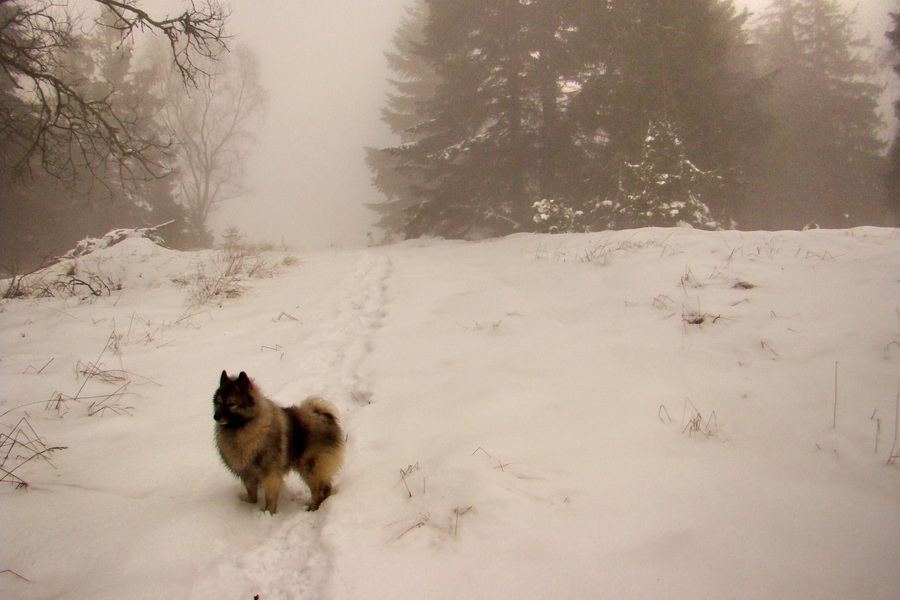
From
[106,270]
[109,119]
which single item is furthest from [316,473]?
[109,119]

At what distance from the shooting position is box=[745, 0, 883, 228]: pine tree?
19484 millimetres

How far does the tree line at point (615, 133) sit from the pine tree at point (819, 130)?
90 mm

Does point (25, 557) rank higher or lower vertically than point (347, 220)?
lower

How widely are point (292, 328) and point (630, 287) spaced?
4.86 meters

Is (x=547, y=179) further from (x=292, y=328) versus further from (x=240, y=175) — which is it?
(x=240, y=175)

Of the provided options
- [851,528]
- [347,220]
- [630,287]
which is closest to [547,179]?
[630,287]

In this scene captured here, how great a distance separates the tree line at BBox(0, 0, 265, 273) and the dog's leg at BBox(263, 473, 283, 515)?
224 inches

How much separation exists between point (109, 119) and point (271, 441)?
24688mm

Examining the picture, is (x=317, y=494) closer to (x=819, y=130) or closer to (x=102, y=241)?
(x=102, y=241)

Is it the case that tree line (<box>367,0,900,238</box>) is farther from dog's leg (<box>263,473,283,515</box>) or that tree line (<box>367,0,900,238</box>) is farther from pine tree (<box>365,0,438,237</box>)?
dog's leg (<box>263,473,283,515</box>)

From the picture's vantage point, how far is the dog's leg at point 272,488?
8.40 feet

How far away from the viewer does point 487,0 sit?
1449 centimetres

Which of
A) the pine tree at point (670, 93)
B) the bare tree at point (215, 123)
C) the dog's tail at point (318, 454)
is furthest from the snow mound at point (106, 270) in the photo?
the bare tree at point (215, 123)

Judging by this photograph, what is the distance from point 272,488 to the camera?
2582 mm
